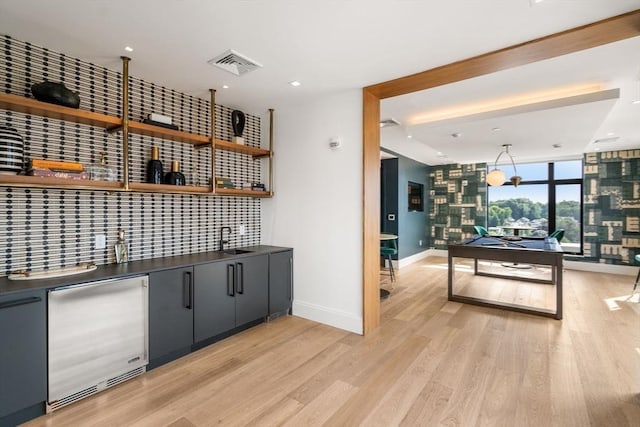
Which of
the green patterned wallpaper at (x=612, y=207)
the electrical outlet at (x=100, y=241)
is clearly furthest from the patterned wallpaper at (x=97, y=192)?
the green patterned wallpaper at (x=612, y=207)

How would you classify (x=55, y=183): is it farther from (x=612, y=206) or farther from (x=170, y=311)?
(x=612, y=206)

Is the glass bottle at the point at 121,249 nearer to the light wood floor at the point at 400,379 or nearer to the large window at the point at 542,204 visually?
the light wood floor at the point at 400,379

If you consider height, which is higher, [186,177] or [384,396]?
[186,177]

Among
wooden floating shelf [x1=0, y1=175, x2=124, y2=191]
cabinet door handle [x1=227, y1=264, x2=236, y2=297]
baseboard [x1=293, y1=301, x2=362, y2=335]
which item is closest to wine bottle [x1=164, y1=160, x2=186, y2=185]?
wooden floating shelf [x1=0, y1=175, x2=124, y2=191]

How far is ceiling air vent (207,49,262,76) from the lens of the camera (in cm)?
244

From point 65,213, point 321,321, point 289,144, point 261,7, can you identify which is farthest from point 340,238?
point 65,213

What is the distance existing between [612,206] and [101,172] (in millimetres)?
8897

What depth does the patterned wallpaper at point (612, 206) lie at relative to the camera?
6.19 metres

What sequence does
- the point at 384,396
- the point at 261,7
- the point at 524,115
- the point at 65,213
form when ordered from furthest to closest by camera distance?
the point at 524,115
the point at 65,213
the point at 384,396
the point at 261,7

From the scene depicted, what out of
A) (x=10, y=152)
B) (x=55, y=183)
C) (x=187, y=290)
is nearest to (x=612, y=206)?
(x=187, y=290)

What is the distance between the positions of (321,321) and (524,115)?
140 inches

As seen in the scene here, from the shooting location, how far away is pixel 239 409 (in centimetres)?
200

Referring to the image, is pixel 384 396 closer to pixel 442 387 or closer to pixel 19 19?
pixel 442 387

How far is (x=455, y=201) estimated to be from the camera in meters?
8.25
